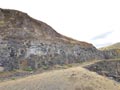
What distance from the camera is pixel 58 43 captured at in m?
34.0

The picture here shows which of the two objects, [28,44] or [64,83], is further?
[28,44]

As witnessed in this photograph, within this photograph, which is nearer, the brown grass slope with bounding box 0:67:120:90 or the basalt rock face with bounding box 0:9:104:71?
the brown grass slope with bounding box 0:67:120:90

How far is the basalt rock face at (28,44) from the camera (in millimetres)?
27797

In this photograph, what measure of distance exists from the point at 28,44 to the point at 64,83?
11040mm

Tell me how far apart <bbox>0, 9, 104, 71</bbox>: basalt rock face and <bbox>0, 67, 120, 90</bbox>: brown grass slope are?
7.13 m

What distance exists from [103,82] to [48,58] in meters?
11.8

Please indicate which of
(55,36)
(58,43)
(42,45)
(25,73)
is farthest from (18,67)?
(55,36)

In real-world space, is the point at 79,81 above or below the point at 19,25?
below

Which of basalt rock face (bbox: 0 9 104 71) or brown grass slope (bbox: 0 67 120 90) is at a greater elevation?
basalt rock face (bbox: 0 9 104 71)

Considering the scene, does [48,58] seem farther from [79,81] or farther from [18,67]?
[79,81]

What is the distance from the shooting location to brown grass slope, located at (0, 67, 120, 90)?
19125 mm

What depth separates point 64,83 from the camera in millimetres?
19453

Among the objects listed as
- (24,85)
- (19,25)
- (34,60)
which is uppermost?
(19,25)

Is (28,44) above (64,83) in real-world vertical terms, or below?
above
